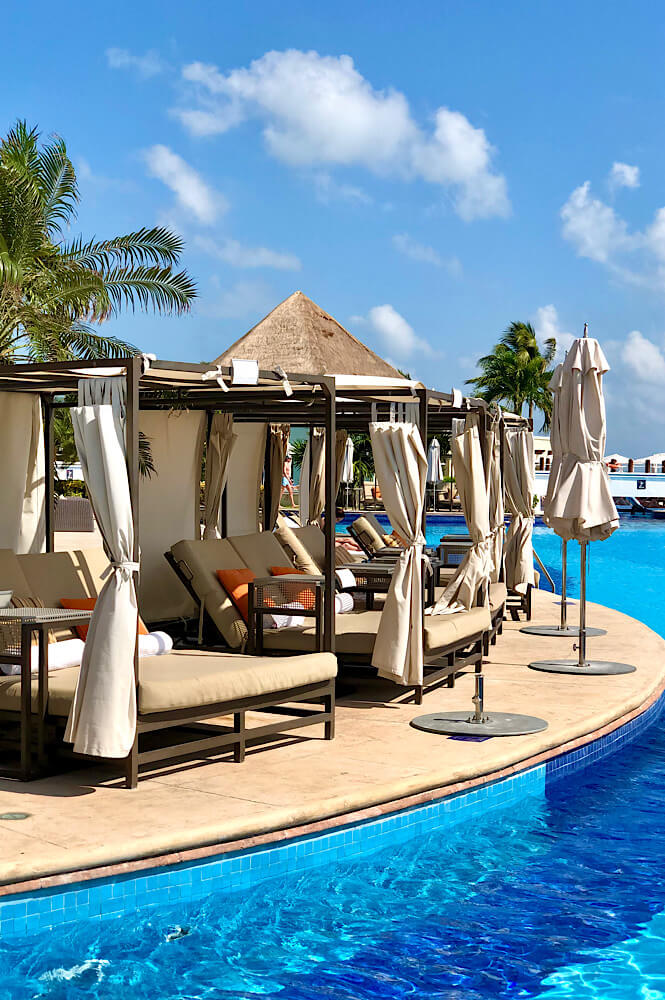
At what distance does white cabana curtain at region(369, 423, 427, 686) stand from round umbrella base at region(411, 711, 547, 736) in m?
0.38

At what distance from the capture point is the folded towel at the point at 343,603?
9.24 meters

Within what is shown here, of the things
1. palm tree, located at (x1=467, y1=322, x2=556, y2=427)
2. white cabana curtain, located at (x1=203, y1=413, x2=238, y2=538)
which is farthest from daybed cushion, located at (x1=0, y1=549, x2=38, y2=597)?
palm tree, located at (x1=467, y1=322, x2=556, y2=427)

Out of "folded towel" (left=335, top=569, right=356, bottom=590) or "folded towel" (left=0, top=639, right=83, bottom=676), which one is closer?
"folded towel" (left=0, top=639, right=83, bottom=676)

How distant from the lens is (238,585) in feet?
29.2

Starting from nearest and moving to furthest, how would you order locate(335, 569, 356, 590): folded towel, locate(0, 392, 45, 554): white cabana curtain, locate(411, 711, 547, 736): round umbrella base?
locate(411, 711, 547, 736): round umbrella base → locate(0, 392, 45, 554): white cabana curtain → locate(335, 569, 356, 590): folded towel

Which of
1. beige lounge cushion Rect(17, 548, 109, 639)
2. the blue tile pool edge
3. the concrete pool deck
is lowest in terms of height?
the blue tile pool edge

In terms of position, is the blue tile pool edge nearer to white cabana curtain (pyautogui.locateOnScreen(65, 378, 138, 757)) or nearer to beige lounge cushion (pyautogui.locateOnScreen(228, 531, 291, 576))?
white cabana curtain (pyautogui.locateOnScreen(65, 378, 138, 757))

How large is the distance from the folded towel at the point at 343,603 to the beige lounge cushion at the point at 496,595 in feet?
4.72

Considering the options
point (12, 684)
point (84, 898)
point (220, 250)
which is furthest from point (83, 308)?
point (220, 250)

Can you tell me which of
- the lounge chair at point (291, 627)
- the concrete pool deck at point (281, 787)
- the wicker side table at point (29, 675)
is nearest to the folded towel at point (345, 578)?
the lounge chair at point (291, 627)

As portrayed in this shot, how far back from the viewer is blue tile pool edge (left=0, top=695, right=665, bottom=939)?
14.9ft

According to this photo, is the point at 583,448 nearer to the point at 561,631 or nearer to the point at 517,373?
the point at 561,631

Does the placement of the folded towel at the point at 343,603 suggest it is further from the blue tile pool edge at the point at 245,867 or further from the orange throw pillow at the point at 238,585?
the blue tile pool edge at the point at 245,867

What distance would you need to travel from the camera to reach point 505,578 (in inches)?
499
